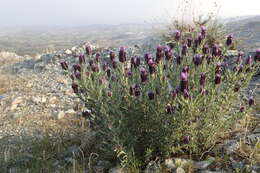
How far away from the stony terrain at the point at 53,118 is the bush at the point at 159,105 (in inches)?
7.9

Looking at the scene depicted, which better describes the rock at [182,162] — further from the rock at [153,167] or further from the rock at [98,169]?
the rock at [98,169]

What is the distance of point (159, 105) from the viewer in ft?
9.75

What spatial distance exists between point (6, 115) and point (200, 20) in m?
6.23

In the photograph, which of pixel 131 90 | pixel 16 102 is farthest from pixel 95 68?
pixel 16 102

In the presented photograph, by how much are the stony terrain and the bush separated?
0.66 feet

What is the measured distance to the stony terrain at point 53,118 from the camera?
3.00 metres

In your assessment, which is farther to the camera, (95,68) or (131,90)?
(95,68)

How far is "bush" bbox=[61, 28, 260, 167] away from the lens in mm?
2920

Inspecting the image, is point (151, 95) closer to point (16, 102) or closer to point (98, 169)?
point (98, 169)

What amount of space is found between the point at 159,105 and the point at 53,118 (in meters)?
2.94

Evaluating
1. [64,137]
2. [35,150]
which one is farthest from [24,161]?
[64,137]

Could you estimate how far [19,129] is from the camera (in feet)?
16.2

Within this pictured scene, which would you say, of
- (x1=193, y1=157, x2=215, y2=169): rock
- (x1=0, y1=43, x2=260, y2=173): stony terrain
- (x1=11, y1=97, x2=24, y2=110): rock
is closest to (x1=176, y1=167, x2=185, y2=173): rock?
(x1=0, y1=43, x2=260, y2=173): stony terrain

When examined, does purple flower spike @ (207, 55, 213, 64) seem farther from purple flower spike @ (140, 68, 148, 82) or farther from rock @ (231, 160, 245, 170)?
rock @ (231, 160, 245, 170)
